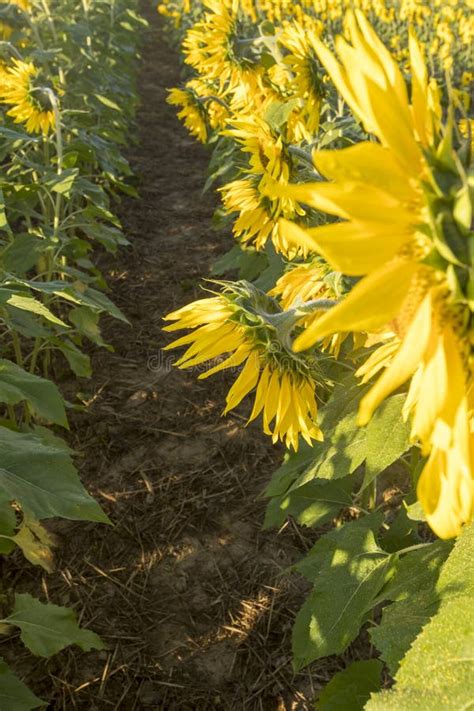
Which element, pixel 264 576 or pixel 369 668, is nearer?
pixel 369 668

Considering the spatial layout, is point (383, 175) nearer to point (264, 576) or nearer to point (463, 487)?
point (463, 487)

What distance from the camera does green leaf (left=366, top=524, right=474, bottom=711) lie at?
0.85 m

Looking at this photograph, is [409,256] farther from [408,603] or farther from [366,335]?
[408,603]

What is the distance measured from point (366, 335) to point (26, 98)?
250cm

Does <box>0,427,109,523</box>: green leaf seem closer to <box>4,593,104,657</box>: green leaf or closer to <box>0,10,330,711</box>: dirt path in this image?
<box>4,593,104,657</box>: green leaf

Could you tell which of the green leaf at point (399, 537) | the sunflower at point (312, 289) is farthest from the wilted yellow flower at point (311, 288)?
the green leaf at point (399, 537)

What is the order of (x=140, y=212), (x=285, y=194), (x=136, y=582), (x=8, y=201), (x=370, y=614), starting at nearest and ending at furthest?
(x=285, y=194), (x=370, y=614), (x=136, y=582), (x=8, y=201), (x=140, y=212)

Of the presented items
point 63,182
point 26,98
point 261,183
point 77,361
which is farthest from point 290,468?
point 26,98

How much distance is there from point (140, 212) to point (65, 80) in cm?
126

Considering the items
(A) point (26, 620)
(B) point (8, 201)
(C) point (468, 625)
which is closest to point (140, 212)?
(B) point (8, 201)

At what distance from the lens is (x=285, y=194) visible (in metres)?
0.61

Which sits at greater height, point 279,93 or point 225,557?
point 279,93

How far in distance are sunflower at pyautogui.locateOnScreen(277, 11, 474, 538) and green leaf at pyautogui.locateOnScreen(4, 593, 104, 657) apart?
4.71 ft

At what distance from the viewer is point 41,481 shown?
1364mm
